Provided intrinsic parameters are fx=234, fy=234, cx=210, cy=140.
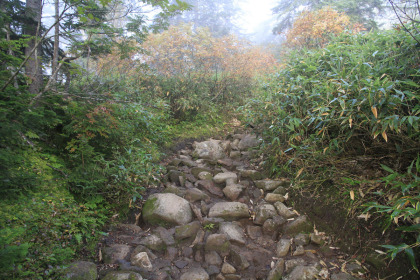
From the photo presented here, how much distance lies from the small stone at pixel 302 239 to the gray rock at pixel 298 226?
0.08 metres

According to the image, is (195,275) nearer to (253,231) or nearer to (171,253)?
(171,253)

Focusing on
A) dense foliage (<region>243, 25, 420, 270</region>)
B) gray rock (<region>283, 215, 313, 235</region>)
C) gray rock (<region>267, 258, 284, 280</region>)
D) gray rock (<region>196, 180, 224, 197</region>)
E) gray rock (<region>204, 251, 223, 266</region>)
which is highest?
dense foliage (<region>243, 25, 420, 270</region>)

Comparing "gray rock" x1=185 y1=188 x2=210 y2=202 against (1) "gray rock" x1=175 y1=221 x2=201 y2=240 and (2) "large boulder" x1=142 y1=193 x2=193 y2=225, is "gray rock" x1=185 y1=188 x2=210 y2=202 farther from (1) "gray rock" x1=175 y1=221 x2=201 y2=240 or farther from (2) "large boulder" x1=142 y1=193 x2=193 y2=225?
(1) "gray rock" x1=175 y1=221 x2=201 y2=240

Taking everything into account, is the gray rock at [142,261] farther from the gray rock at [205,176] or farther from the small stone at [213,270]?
the gray rock at [205,176]

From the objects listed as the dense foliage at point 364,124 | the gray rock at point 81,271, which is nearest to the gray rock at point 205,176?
the dense foliage at point 364,124

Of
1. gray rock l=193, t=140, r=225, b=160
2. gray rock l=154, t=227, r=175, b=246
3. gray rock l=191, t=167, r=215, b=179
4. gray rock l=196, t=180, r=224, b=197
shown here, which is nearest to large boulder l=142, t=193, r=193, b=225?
gray rock l=154, t=227, r=175, b=246

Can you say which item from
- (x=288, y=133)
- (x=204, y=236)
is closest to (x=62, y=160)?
(x=204, y=236)

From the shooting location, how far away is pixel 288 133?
138 inches

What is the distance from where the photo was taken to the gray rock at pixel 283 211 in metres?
3.04

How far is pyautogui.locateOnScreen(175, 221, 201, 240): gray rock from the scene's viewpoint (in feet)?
9.21

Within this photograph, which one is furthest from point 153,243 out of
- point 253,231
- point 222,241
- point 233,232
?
point 253,231

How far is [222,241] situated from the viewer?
2732 mm

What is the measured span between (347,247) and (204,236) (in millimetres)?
1580

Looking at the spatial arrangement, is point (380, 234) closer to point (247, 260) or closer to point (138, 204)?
point (247, 260)
